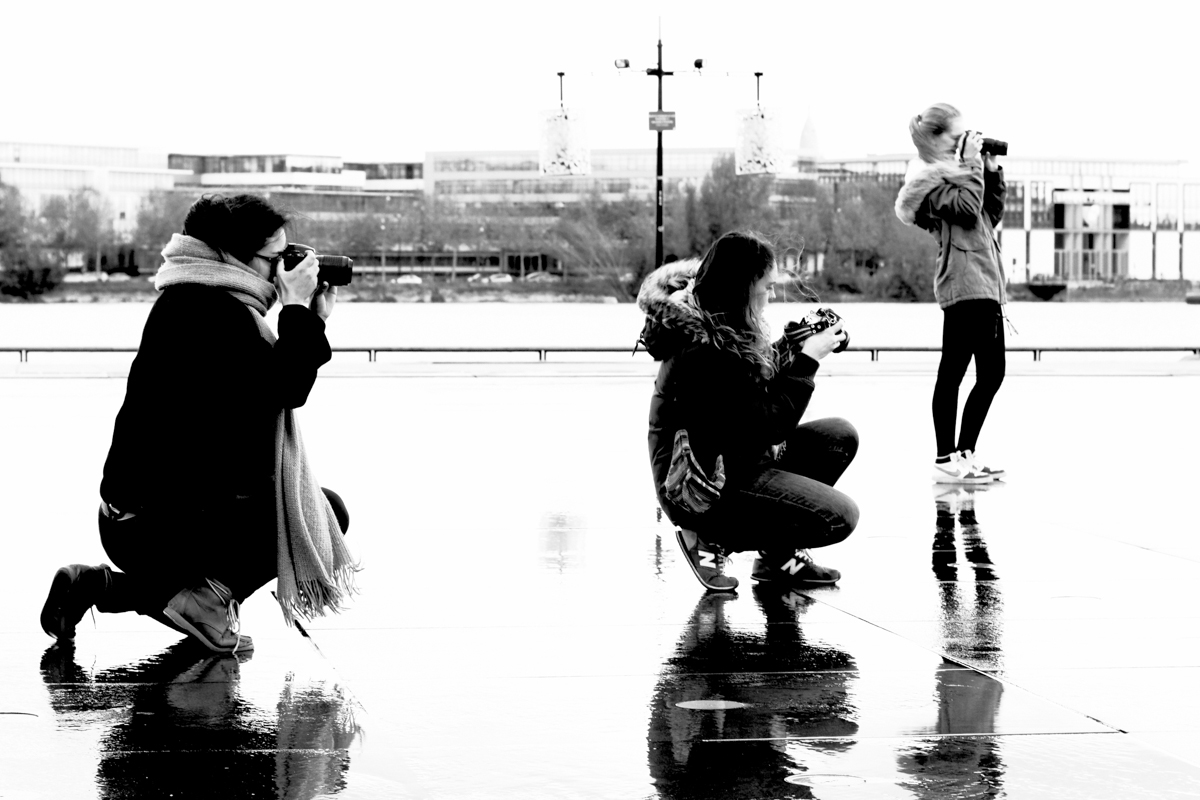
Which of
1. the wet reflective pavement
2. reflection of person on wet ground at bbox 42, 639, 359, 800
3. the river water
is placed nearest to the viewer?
reflection of person on wet ground at bbox 42, 639, 359, 800

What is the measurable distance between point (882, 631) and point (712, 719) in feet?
3.79

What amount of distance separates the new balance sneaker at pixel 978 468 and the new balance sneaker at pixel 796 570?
3124 mm

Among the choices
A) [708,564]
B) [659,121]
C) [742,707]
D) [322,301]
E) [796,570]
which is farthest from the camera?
[659,121]

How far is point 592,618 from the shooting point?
5023 millimetres

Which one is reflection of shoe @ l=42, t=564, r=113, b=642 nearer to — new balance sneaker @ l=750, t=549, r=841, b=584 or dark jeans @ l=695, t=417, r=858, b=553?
dark jeans @ l=695, t=417, r=858, b=553

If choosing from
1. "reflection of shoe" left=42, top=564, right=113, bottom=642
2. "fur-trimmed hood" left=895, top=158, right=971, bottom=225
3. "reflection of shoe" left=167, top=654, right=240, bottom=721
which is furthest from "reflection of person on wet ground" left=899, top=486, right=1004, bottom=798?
"fur-trimmed hood" left=895, top=158, right=971, bottom=225

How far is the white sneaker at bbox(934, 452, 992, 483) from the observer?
8.47m

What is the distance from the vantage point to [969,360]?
336 inches

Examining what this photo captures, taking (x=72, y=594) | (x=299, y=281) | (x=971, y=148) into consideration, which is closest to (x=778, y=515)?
(x=299, y=281)

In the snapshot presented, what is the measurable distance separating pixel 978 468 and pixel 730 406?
3798 mm

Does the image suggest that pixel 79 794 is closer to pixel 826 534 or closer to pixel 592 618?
pixel 592 618

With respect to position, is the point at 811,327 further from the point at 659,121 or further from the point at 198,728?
the point at 659,121

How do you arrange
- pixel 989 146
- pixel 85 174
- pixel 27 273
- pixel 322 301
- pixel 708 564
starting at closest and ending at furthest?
pixel 322 301 → pixel 708 564 → pixel 989 146 → pixel 27 273 → pixel 85 174

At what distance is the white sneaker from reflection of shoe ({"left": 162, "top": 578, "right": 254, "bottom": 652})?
15.9 ft
